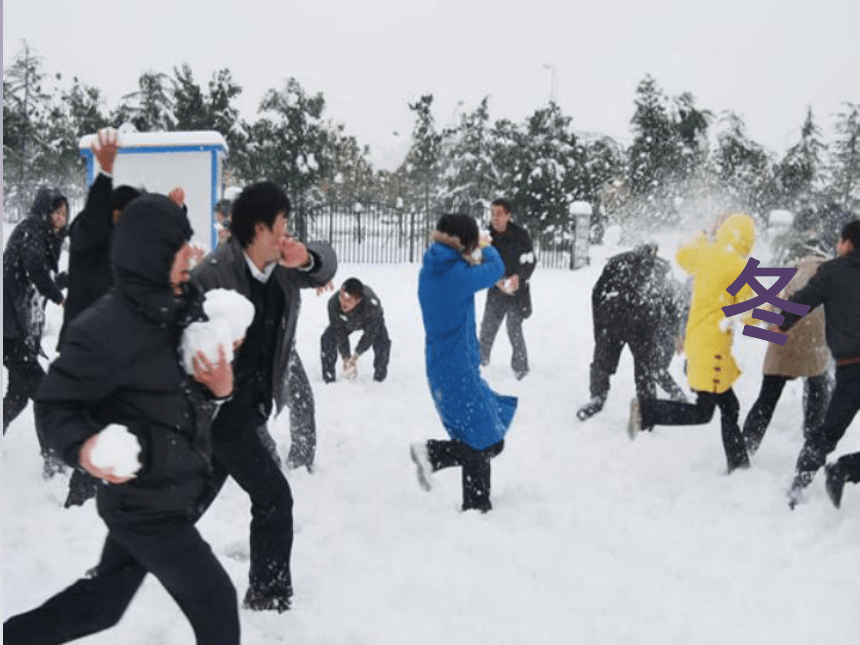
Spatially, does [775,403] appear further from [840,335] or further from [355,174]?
[355,174]

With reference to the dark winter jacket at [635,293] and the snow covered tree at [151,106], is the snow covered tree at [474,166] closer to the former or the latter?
the snow covered tree at [151,106]

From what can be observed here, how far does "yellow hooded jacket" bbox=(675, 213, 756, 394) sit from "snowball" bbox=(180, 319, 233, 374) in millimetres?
3705

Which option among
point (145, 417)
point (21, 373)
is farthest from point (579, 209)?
point (145, 417)

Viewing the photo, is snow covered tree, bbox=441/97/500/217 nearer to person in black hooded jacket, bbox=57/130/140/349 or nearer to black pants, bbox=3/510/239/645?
person in black hooded jacket, bbox=57/130/140/349

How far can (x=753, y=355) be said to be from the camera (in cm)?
880

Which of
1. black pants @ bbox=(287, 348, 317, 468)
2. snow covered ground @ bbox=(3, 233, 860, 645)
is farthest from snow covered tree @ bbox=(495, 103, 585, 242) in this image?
black pants @ bbox=(287, 348, 317, 468)

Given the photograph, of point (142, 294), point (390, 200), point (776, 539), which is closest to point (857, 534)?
point (776, 539)

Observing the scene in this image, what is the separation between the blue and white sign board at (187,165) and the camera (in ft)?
35.6

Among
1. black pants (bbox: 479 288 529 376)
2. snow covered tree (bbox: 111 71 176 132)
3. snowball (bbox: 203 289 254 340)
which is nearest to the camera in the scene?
snowball (bbox: 203 289 254 340)

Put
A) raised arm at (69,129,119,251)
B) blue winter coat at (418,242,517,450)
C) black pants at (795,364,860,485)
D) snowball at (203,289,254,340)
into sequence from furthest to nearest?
1. black pants at (795,364,860,485)
2. blue winter coat at (418,242,517,450)
3. raised arm at (69,129,119,251)
4. snowball at (203,289,254,340)

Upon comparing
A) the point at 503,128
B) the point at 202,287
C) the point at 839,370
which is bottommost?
the point at 839,370

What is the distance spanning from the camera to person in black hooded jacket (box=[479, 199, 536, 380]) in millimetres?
7918

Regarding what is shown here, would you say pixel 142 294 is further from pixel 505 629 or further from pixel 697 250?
pixel 697 250

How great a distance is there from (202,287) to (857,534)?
3787 millimetres
